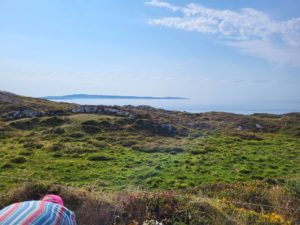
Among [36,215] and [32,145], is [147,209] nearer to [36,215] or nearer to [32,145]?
[36,215]

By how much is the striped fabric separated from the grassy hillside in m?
3.14

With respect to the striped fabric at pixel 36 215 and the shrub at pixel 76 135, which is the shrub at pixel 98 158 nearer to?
the shrub at pixel 76 135

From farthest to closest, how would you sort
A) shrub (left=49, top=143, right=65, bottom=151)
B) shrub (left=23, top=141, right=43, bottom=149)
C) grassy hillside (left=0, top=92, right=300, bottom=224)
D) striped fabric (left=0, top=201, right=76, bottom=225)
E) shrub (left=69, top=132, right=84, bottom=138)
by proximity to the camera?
1. shrub (left=69, top=132, right=84, bottom=138)
2. shrub (left=23, top=141, right=43, bottom=149)
3. shrub (left=49, top=143, right=65, bottom=151)
4. grassy hillside (left=0, top=92, right=300, bottom=224)
5. striped fabric (left=0, top=201, right=76, bottom=225)

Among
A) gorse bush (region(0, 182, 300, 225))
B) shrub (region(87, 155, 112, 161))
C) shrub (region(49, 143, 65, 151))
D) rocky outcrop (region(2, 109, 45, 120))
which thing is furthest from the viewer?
rocky outcrop (region(2, 109, 45, 120))

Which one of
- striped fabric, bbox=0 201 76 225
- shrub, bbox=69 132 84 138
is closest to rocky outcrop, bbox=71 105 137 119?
shrub, bbox=69 132 84 138

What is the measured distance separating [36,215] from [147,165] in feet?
63.9

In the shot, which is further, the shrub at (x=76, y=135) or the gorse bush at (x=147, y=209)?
the shrub at (x=76, y=135)

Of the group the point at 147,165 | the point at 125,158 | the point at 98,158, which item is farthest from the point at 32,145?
the point at 147,165

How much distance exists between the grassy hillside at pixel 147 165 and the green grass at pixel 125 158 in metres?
0.05

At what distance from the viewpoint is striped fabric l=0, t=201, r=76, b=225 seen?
3.41m

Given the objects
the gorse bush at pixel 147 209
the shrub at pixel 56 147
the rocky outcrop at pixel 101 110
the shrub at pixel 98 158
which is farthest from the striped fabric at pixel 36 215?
the rocky outcrop at pixel 101 110

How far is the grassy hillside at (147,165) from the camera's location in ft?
25.0

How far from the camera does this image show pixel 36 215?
11.4 feet

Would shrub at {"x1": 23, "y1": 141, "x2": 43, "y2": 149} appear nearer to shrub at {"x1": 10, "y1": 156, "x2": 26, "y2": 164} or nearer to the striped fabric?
shrub at {"x1": 10, "y1": 156, "x2": 26, "y2": 164}
